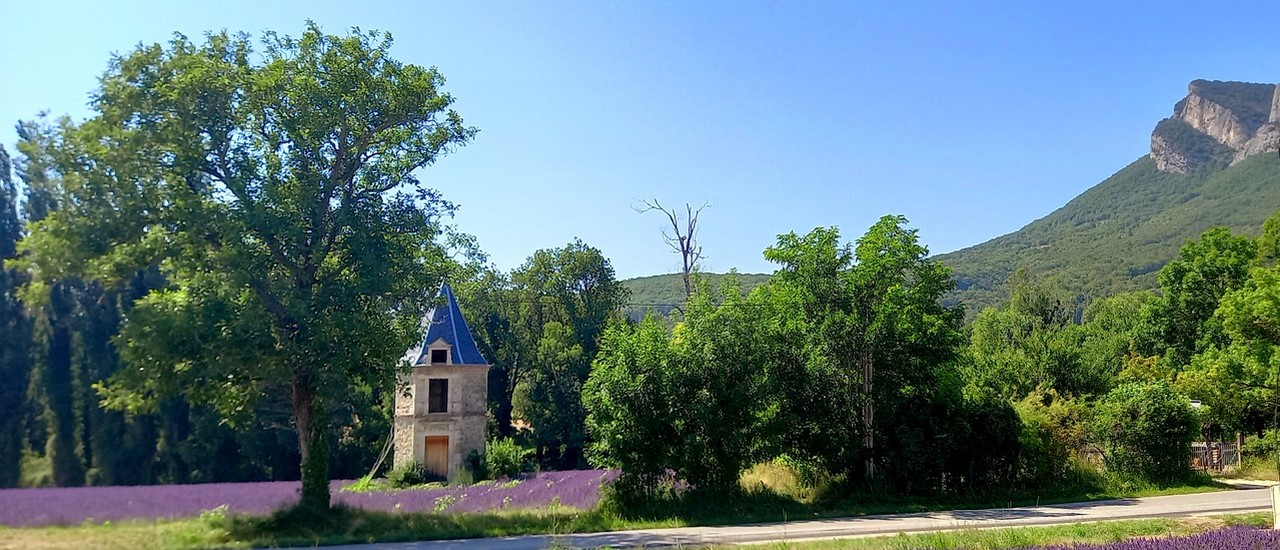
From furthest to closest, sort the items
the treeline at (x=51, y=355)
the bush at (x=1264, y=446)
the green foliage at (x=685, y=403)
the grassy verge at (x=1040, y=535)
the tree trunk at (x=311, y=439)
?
the bush at (x=1264, y=446) < the green foliage at (x=685, y=403) < the tree trunk at (x=311, y=439) < the treeline at (x=51, y=355) < the grassy verge at (x=1040, y=535)

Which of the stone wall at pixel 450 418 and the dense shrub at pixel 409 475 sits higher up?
the stone wall at pixel 450 418

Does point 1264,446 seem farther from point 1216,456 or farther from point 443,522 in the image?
point 443,522

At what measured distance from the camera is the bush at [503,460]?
35.4 metres

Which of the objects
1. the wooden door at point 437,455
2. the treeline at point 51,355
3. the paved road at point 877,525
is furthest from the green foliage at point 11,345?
the wooden door at point 437,455

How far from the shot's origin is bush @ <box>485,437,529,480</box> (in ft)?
116

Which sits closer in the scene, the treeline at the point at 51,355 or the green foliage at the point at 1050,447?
the treeline at the point at 51,355

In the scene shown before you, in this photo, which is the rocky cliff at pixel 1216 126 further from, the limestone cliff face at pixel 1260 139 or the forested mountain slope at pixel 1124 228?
the forested mountain slope at pixel 1124 228

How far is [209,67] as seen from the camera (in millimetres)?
17047

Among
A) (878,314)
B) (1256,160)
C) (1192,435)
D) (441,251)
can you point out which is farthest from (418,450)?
(1256,160)

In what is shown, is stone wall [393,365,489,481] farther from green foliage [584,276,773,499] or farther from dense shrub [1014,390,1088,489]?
dense shrub [1014,390,1088,489]

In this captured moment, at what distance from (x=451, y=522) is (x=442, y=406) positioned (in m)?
19.3

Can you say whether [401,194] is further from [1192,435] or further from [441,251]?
[1192,435]

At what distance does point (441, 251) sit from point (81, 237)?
7185mm

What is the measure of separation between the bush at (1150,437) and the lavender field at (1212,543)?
11.2 metres
